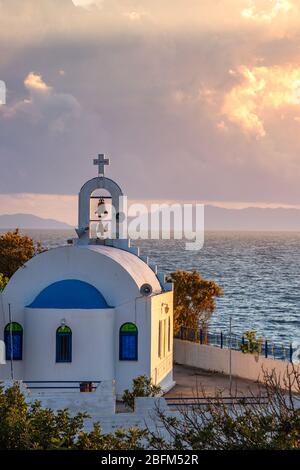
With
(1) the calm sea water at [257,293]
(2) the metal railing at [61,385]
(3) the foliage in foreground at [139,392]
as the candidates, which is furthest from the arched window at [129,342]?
(1) the calm sea water at [257,293]

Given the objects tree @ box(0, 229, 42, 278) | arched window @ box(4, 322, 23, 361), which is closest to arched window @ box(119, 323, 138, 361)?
arched window @ box(4, 322, 23, 361)

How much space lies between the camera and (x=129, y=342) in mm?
34531

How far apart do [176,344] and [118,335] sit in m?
8.18

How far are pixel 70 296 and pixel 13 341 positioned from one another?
2675 mm

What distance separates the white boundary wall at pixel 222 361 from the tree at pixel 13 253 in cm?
1876

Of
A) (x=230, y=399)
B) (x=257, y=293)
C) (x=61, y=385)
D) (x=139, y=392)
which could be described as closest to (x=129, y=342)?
(x=61, y=385)

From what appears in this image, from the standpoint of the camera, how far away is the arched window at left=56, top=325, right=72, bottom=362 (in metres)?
33.7

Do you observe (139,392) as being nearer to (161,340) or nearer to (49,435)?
(161,340)

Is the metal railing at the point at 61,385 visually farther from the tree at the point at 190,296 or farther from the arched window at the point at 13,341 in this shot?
the tree at the point at 190,296

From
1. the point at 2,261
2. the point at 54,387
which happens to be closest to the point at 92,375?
the point at 54,387

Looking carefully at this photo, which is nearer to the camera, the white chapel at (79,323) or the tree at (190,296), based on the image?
the white chapel at (79,323)

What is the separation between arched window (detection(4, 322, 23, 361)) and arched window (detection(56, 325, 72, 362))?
151cm

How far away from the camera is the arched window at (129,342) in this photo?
34.4 m

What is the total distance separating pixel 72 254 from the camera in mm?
35250
